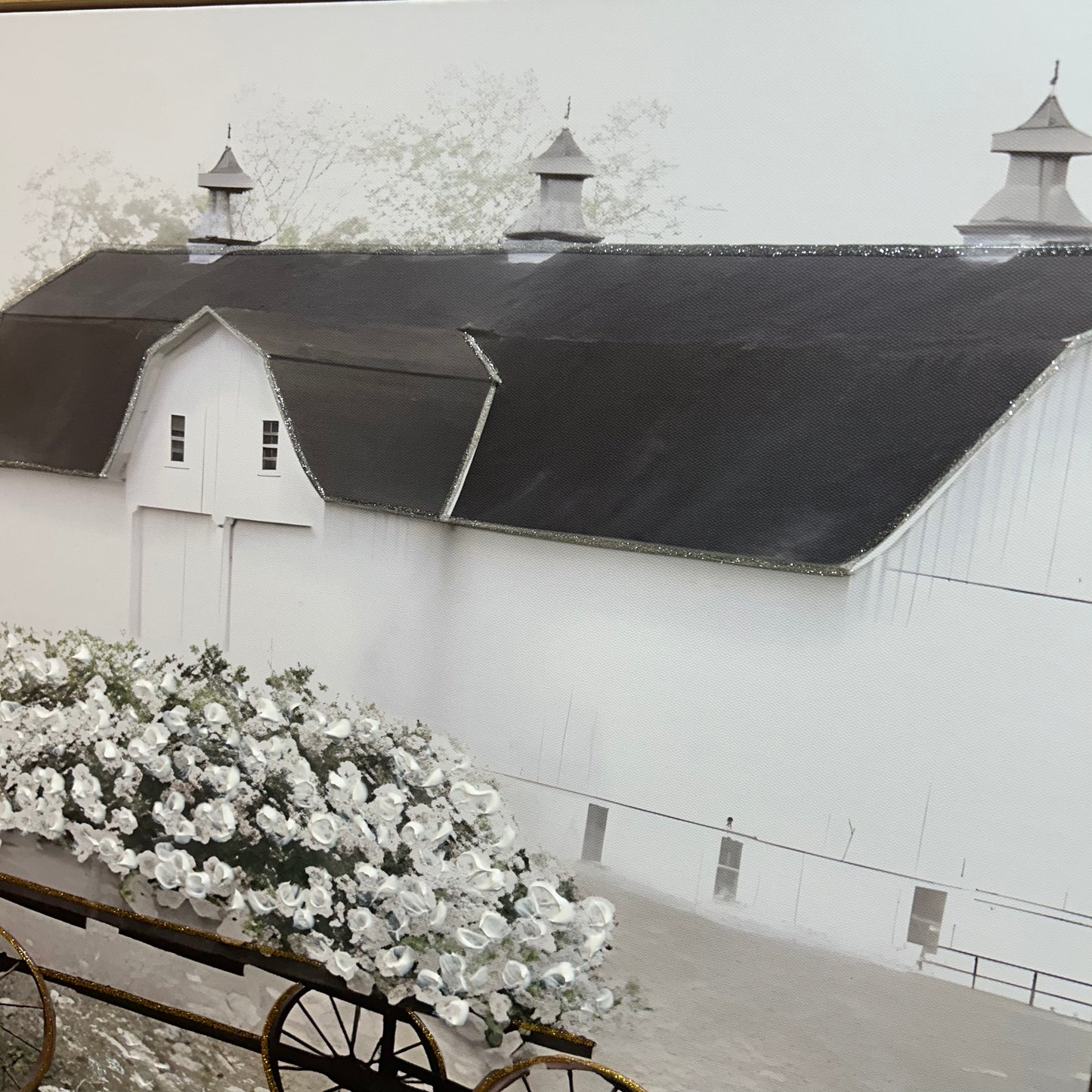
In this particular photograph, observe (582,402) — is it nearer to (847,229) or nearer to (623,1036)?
(847,229)

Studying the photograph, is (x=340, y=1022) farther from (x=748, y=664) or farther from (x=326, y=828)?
(x=748, y=664)

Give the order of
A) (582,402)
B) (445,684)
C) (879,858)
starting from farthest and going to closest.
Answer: (445,684) < (582,402) < (879,858)

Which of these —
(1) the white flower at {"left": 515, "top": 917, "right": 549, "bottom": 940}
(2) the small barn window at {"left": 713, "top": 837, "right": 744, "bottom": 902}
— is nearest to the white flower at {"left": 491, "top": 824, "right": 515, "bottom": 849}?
(1) the white flower at {"left": 515, "top": 917, "right": 549, "bottom": 940}

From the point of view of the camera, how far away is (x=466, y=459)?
1819 mm

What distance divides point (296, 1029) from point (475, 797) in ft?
1.78

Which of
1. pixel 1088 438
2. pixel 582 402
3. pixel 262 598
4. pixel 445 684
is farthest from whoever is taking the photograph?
pixel 262 598

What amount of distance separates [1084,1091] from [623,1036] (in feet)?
2.09

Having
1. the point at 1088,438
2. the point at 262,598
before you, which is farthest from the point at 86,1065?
the point at 1088,438

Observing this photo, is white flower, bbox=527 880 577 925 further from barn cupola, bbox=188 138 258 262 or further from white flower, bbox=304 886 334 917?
barn cupola, bbox=188 138 258 262

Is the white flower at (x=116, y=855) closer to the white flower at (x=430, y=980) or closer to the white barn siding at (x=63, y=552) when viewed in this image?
the white barn siding at (x=63, y=552)

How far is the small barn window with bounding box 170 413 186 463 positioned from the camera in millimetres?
1978

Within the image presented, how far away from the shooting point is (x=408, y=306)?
A: 6.28 ft

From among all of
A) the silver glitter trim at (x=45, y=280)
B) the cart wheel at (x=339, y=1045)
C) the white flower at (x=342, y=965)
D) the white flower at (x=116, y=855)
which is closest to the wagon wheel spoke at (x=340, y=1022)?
the cart wheel at (x=339, y=1045)

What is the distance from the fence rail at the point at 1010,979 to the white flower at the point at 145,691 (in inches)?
53.2
